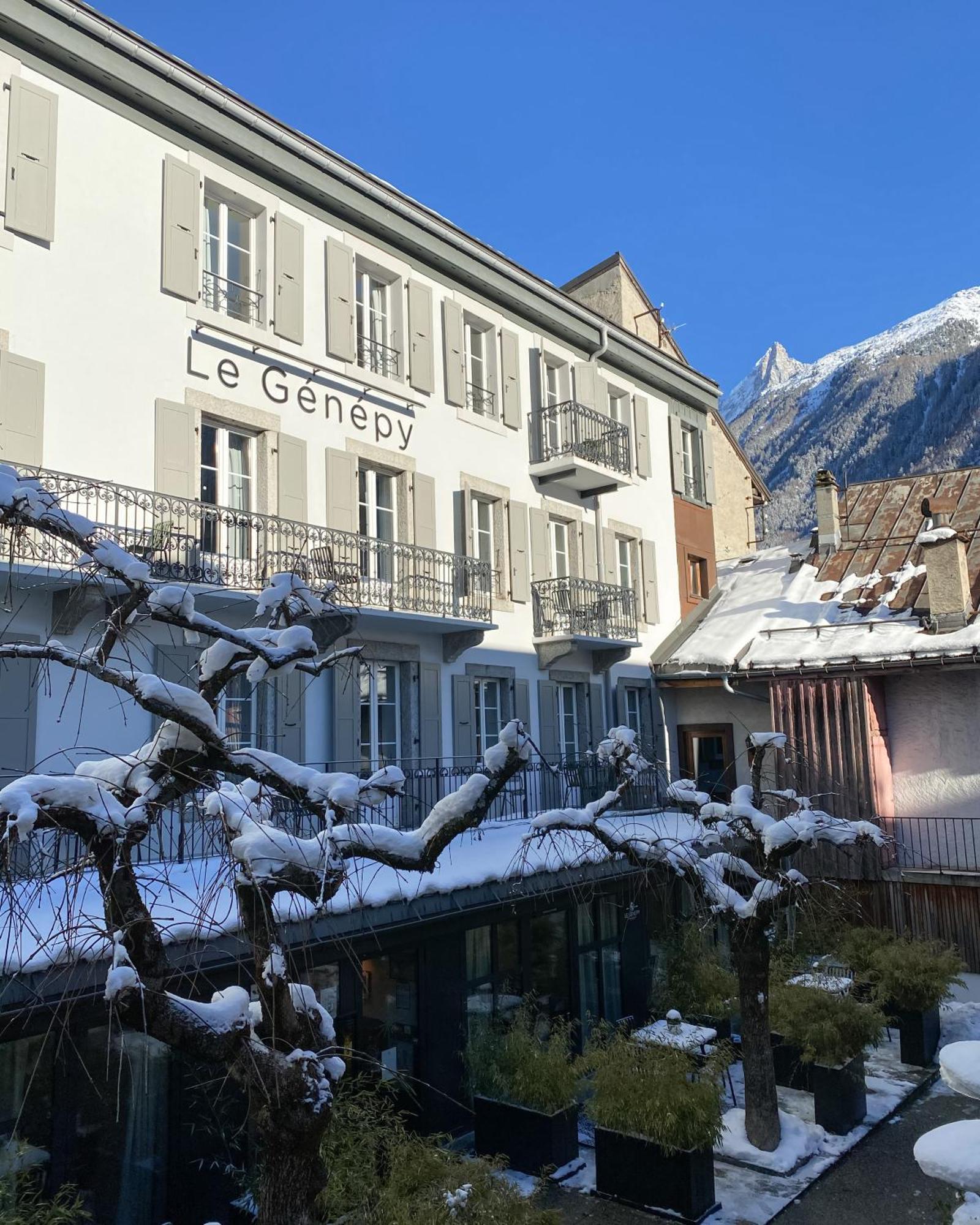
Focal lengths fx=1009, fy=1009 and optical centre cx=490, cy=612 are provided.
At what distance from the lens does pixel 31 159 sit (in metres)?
10.8

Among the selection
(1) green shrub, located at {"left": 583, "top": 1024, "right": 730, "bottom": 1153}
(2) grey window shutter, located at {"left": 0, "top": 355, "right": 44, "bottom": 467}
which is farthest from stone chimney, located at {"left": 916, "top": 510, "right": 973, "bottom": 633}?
(2) grey window shutter, located at {"left": 0, "top": 355, "right": 44, "bottom": 467}

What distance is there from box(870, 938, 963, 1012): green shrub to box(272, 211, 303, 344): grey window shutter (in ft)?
36.5

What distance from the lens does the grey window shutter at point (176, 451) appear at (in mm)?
11766

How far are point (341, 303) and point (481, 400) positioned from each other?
10.8 ft

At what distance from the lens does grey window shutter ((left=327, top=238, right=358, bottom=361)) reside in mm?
14102

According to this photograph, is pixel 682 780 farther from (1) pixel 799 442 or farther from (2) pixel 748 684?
(1) pixel 799 442

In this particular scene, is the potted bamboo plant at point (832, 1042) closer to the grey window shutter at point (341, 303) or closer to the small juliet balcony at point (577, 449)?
the small juliet balcony at point (577, 449)

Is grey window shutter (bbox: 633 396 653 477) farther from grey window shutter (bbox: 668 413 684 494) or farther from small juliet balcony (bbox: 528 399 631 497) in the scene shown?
small juliet balcony (bbox: 528 399 631 497)

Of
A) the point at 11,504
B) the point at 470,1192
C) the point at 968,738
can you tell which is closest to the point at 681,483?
the point at 968,738

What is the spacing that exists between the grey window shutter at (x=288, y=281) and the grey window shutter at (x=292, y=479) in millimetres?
1450

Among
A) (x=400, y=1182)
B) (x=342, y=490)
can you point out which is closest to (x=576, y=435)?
(x=342, y=490)

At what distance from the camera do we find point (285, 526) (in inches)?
507

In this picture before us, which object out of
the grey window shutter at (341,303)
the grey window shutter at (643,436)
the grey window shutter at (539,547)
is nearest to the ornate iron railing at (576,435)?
the grey window shutter at (539,547)

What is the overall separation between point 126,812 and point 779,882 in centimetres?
703
